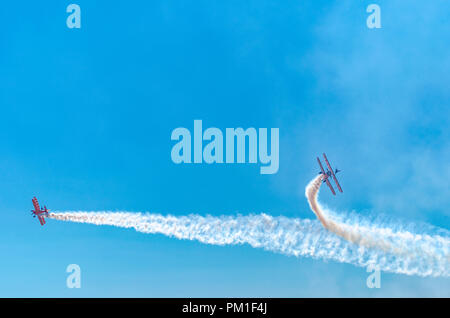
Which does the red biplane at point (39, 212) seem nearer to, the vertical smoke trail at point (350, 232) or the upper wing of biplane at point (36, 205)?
the upper wing of biplane at point (36, 205)

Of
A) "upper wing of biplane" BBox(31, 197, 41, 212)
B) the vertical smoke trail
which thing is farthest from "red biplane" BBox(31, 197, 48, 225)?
the vertical smoke trail

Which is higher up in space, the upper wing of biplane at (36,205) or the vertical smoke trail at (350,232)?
the upper wing of biplane at (36,205)

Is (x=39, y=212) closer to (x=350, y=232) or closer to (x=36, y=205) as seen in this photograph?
(x=36, y=205)

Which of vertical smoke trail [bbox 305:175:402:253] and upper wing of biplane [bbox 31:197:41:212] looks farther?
upper wing of biplane [bbox 31:197:41:212]

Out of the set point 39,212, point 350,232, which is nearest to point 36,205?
point 39,212

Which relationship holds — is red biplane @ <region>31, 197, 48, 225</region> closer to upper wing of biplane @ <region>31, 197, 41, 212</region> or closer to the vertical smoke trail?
upper wing of biplane @ <region>31, 197, 41, 212</region>

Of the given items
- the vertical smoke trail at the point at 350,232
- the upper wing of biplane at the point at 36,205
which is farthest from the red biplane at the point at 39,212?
the vertical smoke trail at the point at 350,232

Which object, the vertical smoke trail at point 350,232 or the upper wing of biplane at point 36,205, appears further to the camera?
the upper wing of biplane at point 36,205

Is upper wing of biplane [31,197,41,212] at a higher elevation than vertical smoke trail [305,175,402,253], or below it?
higher

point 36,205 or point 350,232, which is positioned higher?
point 36,205
